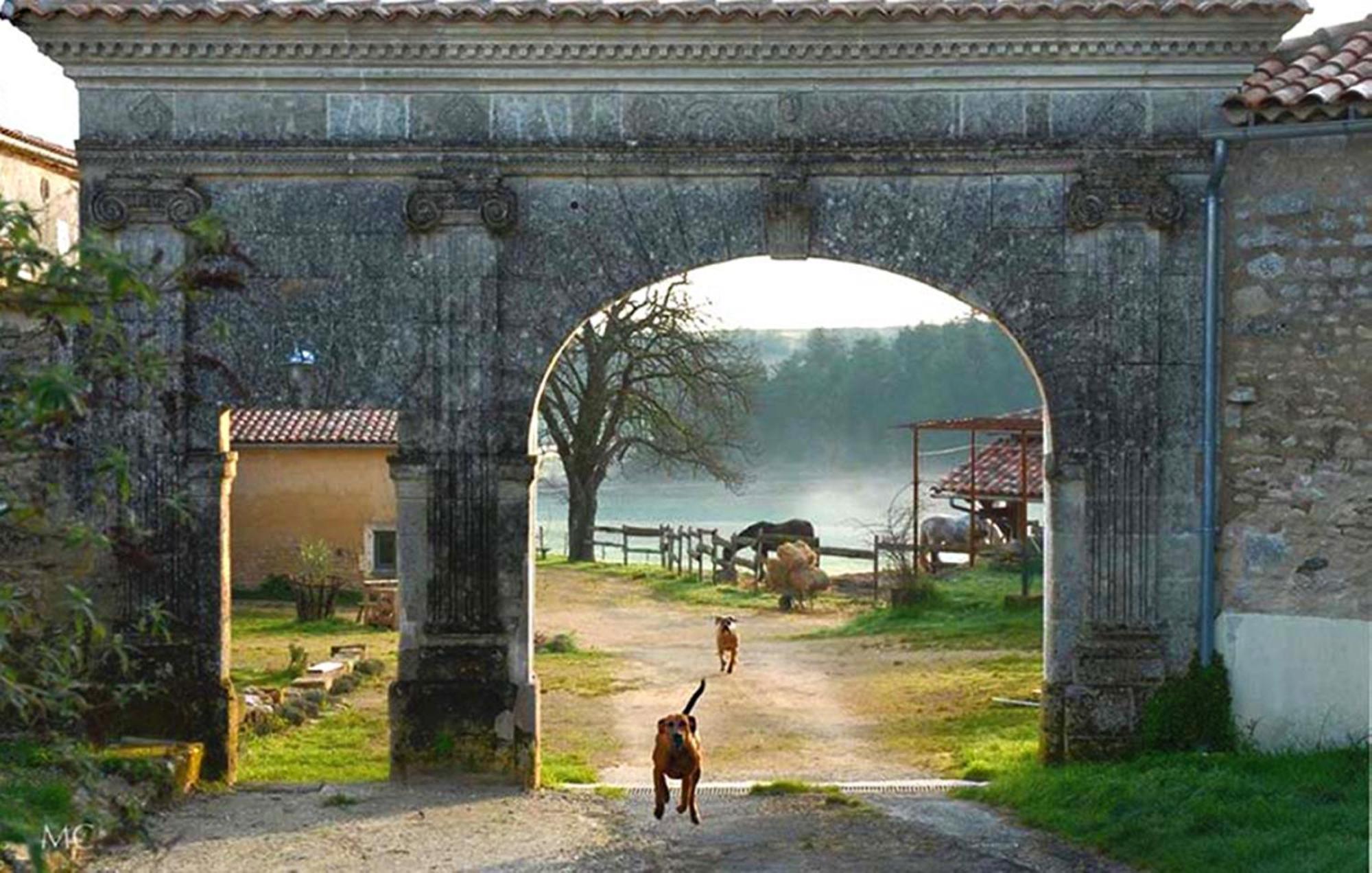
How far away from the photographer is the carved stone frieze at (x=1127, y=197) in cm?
976

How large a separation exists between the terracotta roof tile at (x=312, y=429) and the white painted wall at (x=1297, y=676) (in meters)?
15.9

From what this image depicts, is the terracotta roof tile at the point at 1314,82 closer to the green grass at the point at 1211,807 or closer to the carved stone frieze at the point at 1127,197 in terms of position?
the carved stone frieze at the point at 1127,197

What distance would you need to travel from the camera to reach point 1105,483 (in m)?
9.89

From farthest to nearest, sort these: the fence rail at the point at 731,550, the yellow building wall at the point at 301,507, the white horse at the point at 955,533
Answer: the fence rail at the point at 731,550 → the white horse at the point at 955,533 → the yellow building wall at the point at 301,507

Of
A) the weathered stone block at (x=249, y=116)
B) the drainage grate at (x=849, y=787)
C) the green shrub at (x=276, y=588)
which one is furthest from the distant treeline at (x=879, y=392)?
the weathered stone block at (x=249, y=116)

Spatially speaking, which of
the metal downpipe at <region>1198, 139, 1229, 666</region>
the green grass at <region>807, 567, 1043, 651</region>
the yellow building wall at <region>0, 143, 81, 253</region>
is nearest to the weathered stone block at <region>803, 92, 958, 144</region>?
the metal downpipe at <region>1198, 139, 1229, 666</region>

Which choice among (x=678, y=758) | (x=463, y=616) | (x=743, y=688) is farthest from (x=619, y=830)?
(x=743, y=688)

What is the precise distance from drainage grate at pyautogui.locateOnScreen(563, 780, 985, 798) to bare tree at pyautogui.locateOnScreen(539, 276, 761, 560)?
63.7ft

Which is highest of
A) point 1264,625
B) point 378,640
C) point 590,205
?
point 590,205

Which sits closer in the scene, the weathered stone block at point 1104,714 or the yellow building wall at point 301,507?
the weathered stone block at point 1104,714

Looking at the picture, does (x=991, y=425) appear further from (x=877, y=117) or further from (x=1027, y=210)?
(x=877, y=117)

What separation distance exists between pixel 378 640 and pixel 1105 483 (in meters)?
12.0

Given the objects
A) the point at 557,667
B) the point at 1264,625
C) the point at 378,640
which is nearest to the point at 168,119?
the point at 1264,625

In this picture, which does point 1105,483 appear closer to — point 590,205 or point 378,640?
point 590,205
